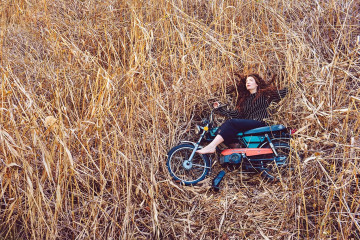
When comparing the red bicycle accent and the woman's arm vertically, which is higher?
the woman's arm

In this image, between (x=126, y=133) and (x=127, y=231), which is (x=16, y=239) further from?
(x=126, y=133)

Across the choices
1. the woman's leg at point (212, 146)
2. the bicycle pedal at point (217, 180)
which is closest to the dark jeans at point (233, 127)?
the woman's leg at point (212, 146)

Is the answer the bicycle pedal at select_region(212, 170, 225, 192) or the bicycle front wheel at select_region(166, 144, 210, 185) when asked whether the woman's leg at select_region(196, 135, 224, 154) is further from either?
the bicycle pedal at select_region(212, 170, 225, 192)

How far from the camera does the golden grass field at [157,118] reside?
233 centimetres

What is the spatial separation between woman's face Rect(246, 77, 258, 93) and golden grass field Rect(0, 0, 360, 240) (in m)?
0.24

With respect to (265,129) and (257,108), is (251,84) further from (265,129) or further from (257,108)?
(265,129)

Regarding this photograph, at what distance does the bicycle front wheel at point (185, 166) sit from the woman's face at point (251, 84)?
2.95 feet

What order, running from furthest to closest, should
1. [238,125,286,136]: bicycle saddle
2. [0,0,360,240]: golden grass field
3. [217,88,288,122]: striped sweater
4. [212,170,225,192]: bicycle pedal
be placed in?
[217,88,288,122]: striped sweater, [238,125,286,136]: bicycle saddle, [212,170,225,192]: bicycle pedal, [0,0,360,240]: golden grass field

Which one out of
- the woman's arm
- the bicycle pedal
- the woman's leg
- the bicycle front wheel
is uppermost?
the woman's arm

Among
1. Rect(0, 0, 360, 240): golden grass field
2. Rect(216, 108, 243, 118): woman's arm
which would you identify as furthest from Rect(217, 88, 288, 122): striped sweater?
Rect(0, 0, 360, 240): golden grass field

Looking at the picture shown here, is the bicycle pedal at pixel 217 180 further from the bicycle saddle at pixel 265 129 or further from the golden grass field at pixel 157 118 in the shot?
the bicycle saddle at pixel 265 129

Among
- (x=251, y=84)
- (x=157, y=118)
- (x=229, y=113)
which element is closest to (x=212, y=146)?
(x=229, y=113)

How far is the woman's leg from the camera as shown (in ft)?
10.3

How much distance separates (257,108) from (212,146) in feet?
2.24
